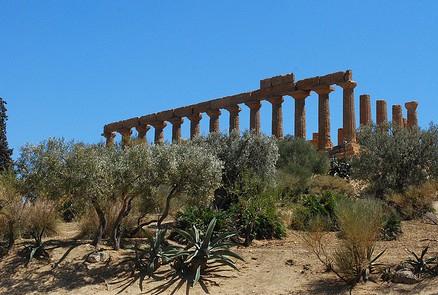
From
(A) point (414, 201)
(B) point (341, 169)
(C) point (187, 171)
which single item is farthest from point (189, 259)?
(B) point (341, 169)

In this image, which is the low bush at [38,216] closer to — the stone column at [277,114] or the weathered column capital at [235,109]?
the stone column at [277,114]

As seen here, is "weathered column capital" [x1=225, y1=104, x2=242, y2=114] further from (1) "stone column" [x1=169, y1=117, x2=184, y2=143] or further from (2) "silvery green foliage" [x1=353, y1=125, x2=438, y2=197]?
(2) "silvery green foliage" [x1=353, y1=125, x2=438, y2=197]

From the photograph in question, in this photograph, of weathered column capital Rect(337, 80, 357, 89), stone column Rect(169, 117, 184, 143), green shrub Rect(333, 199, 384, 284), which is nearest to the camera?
green shrub Rect(333, 199, 384, 284)

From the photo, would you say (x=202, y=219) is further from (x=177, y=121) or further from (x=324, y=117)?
(x=177, y=121)

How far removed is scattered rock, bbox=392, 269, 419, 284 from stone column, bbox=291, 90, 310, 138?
3139 centimetres

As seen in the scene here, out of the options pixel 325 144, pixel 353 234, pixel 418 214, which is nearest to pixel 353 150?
pixel 325 144

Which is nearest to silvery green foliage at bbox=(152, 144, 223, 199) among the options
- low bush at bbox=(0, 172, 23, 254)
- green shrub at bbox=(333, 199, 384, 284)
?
low bush at bbox=(0, 172, 23, 254)

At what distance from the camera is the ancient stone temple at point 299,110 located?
4312 cm

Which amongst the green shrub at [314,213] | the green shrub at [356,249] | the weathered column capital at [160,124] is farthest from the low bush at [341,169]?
the green shrub at [356,249]

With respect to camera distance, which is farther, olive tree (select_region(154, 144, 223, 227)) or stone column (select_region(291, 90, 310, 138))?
stone column (select_region(291, 90, 310, 138))

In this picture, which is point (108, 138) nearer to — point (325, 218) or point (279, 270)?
point (325, 218)

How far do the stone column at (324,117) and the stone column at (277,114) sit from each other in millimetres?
2945

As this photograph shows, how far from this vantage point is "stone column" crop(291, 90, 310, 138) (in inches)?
1763

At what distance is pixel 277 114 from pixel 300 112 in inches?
78.7
